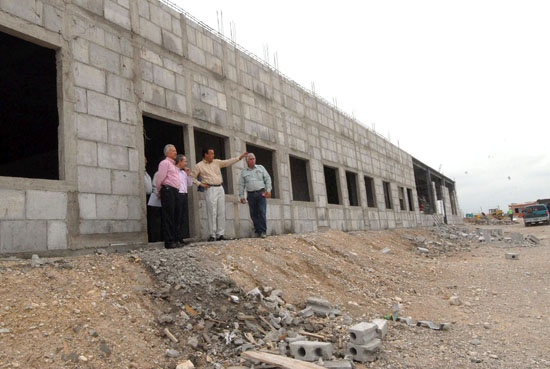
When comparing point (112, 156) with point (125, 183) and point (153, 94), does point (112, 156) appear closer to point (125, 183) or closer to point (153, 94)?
point (125, 183)

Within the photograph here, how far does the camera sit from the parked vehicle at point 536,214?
2705cm

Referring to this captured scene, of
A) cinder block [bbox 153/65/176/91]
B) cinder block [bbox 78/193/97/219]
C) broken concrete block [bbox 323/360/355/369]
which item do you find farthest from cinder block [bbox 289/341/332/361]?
cinder block [bbox 153/65/176/91]

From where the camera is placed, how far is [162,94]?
6.26m

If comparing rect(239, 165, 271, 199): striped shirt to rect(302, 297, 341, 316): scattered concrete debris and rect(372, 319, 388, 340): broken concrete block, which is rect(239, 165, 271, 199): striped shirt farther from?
rect(372, 319, 388, 340): broken concrete block

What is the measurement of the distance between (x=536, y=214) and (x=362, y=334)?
30.0 meters

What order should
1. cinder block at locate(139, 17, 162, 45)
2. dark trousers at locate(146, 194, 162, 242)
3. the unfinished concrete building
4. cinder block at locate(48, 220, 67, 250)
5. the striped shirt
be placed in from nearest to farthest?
cinder block at locate(48, 220, 67, 250), the unfinished concrete building, cinder block at locate(139, 17, 162, 45), the striped shirt, dark trousers at locate(146, 194, 162, 242)

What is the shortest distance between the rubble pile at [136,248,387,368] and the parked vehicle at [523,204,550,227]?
29.0 metres

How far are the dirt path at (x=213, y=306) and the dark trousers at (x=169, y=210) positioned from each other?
55 centimetres

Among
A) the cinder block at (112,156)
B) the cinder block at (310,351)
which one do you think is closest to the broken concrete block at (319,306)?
the cinder block at (310,351)

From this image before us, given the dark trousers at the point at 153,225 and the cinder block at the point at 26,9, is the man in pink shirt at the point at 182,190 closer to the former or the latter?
the dark trousers at the point at 153,225

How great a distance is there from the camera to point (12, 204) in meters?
4.08

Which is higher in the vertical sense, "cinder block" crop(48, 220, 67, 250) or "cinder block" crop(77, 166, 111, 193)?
"cinder block" crop(77, 166, 111, 193)

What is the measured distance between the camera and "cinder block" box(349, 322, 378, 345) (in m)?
3.33

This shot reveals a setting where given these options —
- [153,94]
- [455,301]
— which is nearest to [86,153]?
[153,94]
